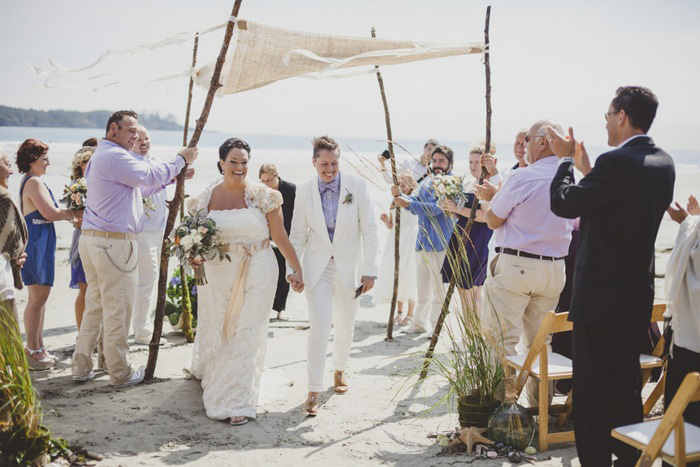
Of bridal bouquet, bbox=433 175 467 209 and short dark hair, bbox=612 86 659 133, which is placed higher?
short dark hair, bbox=612 86 659 133

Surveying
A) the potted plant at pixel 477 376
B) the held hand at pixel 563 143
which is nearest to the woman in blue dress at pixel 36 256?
the potted plant at pixel 477 376

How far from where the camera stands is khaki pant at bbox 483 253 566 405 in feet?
16.0

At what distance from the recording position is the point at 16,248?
16.4ft

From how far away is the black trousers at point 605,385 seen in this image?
378 centimetres

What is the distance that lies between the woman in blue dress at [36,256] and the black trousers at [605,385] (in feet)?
17.5

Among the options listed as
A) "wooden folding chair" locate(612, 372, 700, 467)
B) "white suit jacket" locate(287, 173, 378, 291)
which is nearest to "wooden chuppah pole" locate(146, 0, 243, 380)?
"white suit jacket" locate(287, 173, 378, 291)

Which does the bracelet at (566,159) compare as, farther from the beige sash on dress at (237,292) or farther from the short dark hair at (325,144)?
the beige sash on dress at (237,292)

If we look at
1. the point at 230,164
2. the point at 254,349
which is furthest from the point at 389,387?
the point at 230,164

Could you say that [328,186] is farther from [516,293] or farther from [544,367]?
[544,367]

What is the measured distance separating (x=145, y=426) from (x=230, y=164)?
231cm

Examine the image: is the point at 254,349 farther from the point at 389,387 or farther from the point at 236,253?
the point at 389,387

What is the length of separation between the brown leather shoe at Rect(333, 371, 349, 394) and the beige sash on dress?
4.25 feet

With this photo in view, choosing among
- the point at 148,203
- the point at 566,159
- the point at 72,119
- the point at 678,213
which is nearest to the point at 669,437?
the point at 678,213

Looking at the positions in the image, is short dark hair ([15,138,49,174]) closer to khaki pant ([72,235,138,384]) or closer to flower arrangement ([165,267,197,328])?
khaki pant ([72,235,138,384])
